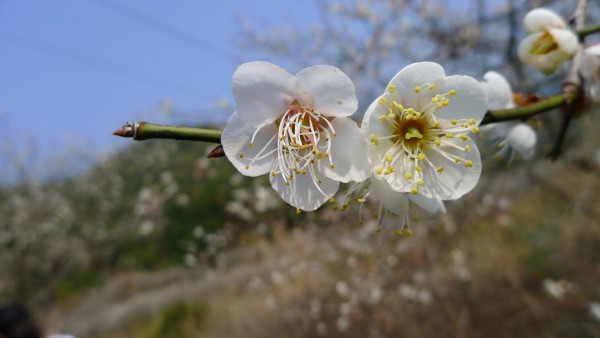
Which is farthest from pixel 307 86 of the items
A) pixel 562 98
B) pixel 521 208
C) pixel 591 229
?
pixel 521 208

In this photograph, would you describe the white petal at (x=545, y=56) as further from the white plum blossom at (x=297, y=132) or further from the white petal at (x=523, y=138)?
the white plum blossom at (x=297, y=132)

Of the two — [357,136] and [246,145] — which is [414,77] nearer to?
[357,136]

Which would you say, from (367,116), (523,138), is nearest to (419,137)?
(367,116)

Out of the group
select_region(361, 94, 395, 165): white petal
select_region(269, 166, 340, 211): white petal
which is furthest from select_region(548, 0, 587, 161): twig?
select_region(269, 166, 340, 211): white petal

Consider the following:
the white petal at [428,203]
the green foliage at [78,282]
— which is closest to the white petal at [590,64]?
the white petal at [428,203]

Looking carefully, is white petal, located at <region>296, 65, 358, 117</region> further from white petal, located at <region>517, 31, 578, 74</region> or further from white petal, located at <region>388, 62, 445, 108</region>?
white petal, located at <region>517, 31, 578, 74</region>
